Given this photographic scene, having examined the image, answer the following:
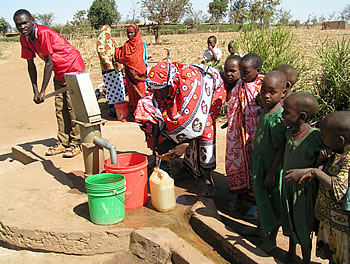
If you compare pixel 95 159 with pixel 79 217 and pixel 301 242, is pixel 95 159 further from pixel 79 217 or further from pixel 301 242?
pixel 301 242

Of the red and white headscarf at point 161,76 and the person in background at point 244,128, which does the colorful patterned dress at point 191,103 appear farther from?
the person in background at point 244,128

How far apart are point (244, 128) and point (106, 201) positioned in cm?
134

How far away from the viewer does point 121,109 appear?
713 centimetres

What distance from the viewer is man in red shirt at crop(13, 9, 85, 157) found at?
14.7 ft

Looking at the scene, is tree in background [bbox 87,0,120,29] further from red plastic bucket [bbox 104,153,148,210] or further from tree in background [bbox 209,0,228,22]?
red plastic bucket [bbox 104,153,148,210]

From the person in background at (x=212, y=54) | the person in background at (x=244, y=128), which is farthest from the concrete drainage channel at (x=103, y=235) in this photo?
the person in background at (x=212, y=54)

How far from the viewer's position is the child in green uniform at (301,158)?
231 centimetres

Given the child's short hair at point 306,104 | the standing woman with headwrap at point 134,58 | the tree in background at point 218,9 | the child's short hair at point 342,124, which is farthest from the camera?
the tree in background at point 218,9

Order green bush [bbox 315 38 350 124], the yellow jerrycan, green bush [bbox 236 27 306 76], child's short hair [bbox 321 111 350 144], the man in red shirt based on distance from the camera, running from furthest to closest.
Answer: green bush [bbox 236 27 306 76], green bush [bbox 315 38 350 124], the man in red shirt, the yellow jerrycan, child's short hair [bbox 321 111 350 144]

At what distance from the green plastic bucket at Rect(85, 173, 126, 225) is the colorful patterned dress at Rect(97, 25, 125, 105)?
4.75 m

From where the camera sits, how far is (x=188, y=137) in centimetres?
341

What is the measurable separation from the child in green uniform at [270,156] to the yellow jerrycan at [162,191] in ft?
2.85

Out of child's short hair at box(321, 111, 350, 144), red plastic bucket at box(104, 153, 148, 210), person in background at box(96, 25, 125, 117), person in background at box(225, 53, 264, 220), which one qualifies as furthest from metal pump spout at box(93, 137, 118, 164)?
person in background at box(96, 25, 125, 117)

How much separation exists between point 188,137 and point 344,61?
308 centimetres
